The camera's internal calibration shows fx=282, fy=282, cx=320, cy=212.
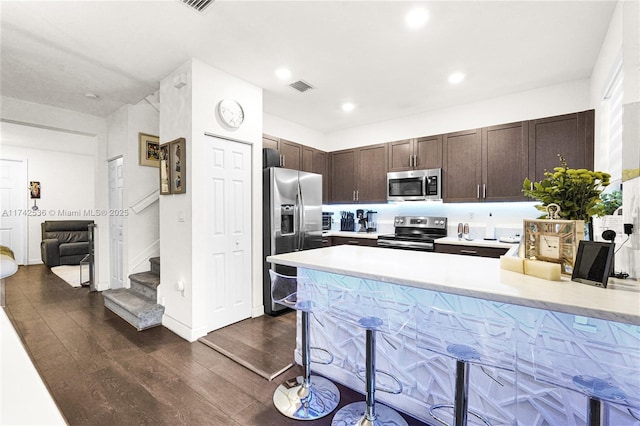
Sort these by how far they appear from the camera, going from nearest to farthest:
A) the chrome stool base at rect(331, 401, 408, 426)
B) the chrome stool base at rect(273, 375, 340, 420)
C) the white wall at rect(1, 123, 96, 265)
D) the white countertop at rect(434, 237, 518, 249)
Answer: the chrome stool base at rect(331, 401, 408, 426), the chrome stool base at rect(273, 375, 340, 420), the white countertop at rect(434, 237, 518, 249), the white wall at rect(1, 123, 96, 265)

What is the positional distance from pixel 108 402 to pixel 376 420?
1.78 m

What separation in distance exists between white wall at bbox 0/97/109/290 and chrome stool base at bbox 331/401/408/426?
4.46m

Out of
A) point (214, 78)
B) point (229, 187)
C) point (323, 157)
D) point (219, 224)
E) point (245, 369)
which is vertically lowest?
point (245, 369)

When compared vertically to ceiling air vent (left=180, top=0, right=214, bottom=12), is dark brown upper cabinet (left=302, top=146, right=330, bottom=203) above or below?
below

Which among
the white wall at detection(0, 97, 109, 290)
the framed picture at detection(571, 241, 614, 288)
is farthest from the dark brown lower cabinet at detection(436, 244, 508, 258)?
the white wall at detection(0, 97, 109, 290)

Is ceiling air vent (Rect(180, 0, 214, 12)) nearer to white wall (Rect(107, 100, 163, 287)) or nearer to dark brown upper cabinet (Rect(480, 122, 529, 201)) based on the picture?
white wall (Rect(107, 100, 163, 287))

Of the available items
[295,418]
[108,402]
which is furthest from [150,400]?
[295,418]

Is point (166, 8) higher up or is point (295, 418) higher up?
point (166, 8)

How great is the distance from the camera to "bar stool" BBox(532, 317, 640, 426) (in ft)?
3.03

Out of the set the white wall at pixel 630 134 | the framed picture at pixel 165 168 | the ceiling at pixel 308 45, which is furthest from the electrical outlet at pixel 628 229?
the framed picture at pixel 165 168

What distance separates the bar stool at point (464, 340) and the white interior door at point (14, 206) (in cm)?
788

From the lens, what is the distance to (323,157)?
16.7ft

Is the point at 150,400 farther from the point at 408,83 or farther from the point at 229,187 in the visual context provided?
the point at 408,83

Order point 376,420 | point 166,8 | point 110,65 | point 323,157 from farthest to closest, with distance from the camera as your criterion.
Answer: point 323,157 → point 110,65 → point 166,8 → point 376,420
